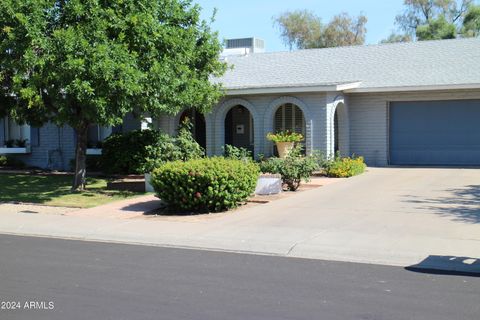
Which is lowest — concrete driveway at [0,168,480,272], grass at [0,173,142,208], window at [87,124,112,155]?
concrete driveway at [0,168,480,272]

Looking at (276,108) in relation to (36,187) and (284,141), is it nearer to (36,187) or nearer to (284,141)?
(284,141)

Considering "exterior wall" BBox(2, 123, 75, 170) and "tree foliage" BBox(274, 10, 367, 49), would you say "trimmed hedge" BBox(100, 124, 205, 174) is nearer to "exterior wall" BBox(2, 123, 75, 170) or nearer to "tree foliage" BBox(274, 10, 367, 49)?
"exterior wall" BBox(2, 123, 75, 170)

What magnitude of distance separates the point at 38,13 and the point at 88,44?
1563 mm

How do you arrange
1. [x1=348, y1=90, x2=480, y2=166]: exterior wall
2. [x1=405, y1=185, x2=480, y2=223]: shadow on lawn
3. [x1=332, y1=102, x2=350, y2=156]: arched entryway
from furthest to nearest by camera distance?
[x1=332, y1=102, x2=350, y2=156]: arched entryway, [x1=348, y1=90, x2=480, y2=166]: exterior wall, [x1=405, y1=185, x2=480, y2=223]: shadow on lawn

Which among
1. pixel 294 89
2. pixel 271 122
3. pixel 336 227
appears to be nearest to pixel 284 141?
pixel 271 122

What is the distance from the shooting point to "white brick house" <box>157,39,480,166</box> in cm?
2092

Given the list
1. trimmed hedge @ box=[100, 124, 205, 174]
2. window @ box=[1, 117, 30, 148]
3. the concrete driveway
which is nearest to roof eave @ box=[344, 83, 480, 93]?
the concrete driveway

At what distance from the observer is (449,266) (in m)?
8.16

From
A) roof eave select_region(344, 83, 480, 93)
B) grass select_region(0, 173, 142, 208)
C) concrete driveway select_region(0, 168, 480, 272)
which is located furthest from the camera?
roof eave select_region(344, 83, 480, 93)

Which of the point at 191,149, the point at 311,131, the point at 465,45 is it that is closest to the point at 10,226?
the point at 191,149

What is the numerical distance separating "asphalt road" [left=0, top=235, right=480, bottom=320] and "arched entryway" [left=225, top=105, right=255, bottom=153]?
1613 cm

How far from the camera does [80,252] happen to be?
31.7 feet

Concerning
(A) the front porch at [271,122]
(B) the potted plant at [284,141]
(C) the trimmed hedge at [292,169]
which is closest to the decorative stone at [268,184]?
(C) the trimmed hedge at [292,169]

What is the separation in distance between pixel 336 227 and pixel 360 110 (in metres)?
12.3
